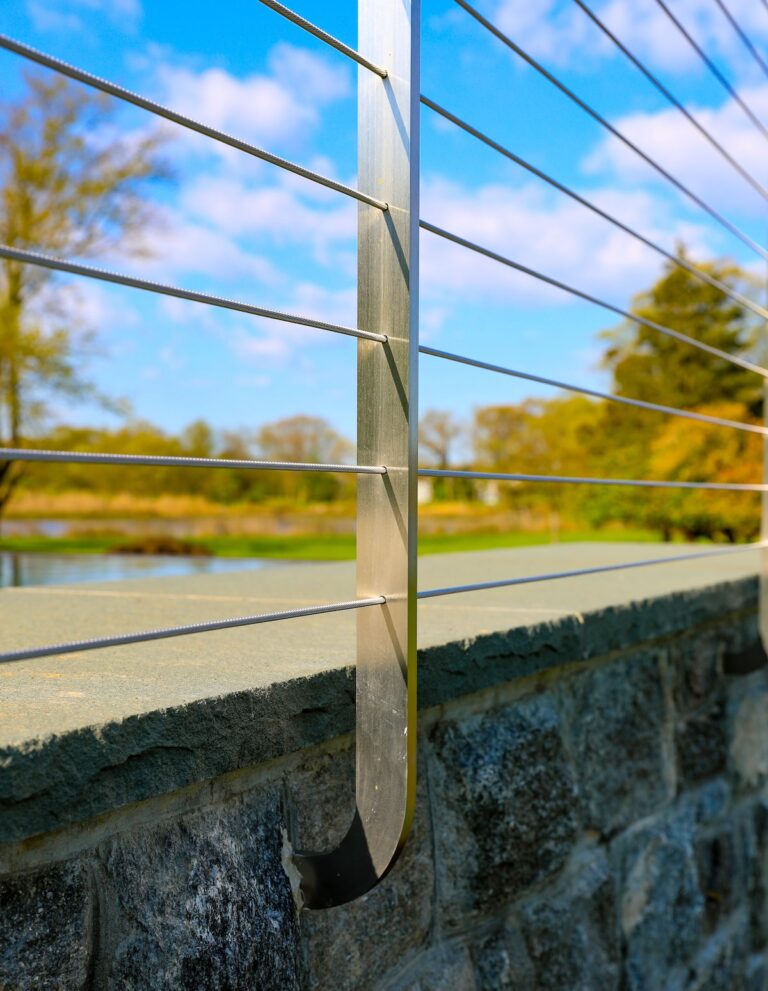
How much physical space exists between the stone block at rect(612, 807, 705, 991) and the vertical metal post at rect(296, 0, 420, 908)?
0.82 meters

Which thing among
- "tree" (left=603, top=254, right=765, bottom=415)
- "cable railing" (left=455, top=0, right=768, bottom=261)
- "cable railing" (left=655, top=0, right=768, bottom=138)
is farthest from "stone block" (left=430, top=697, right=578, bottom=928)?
"tree" (left=603, top=254, right=765, bottom=415)

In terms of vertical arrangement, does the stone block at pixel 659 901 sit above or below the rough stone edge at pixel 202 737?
below

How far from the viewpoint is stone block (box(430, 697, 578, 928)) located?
3.62ft

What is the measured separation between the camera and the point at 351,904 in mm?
957

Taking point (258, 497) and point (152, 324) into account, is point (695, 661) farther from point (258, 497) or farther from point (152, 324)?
point (152, 324)

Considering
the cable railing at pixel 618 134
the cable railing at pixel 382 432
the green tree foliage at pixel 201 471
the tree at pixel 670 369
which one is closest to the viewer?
the cable railing at pixel 382 432

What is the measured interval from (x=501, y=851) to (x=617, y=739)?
0.44 metres

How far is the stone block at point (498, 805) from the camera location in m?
1.10

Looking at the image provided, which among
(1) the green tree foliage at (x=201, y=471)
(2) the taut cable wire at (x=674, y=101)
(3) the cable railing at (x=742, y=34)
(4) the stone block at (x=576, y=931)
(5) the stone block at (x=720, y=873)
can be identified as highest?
(3) the cable railing at (x=742, y=34)

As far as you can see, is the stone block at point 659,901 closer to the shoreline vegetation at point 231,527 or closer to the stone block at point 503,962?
the stone block at point 503,962

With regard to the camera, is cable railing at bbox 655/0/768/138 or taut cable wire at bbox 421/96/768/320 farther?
cable railing at bbox 655/0/768/138

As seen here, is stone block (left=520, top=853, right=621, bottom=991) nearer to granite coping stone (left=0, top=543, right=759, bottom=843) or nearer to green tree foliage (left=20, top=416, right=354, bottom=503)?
granite coping stone (left=0, top=543, right=759, bottom=843)

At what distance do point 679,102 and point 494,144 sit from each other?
958 millimetres

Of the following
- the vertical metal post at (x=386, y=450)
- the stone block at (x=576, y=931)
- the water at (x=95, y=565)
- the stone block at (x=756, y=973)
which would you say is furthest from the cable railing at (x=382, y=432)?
the water at (x=95, y=565)
